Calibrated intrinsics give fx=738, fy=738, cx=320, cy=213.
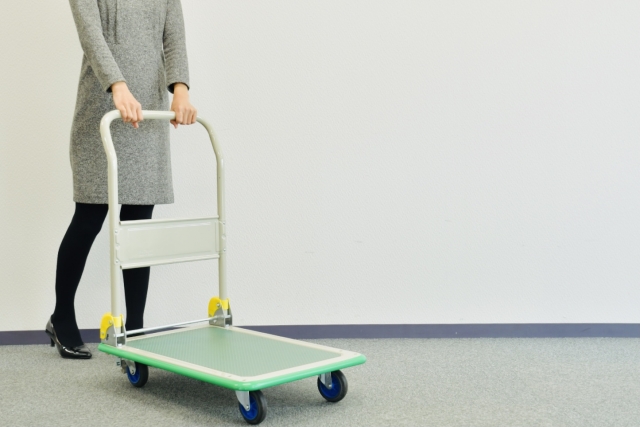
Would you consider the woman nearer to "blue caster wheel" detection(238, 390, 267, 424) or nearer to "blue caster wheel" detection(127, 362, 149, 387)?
Answer: "blue caster wheel" detection(127, 362, 149, 387)

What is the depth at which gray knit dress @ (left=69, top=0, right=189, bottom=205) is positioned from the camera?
2.07 meters

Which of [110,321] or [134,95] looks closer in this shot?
[110,321]

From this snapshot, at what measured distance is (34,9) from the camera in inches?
95.9

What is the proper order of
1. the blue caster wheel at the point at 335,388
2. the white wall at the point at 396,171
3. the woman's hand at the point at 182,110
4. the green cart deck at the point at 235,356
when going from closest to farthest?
the green cart deck at the point at 235,356
the blue caster wheel at the point at 335,388
the woman's hand at the point at 182,110
the white wall at the point at 396,171

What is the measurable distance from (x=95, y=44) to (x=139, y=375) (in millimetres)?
885

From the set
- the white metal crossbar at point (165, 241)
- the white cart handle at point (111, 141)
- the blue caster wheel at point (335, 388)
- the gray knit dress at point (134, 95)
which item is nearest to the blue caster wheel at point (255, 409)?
the blue caster wheel at point (335, 388)

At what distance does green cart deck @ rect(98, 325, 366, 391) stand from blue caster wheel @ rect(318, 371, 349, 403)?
0.18 ft

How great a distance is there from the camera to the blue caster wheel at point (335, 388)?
177 cm

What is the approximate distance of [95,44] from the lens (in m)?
1.97

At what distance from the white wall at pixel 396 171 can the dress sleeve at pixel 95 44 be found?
0.53 metres

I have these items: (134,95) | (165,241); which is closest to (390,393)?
(165,241)

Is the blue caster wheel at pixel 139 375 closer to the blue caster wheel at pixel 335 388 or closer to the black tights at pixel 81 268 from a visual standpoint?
the black tights at pixel 81 268

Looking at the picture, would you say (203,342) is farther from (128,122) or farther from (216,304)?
(128,122)

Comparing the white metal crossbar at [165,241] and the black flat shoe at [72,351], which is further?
the black flat shoe at [72,351]
